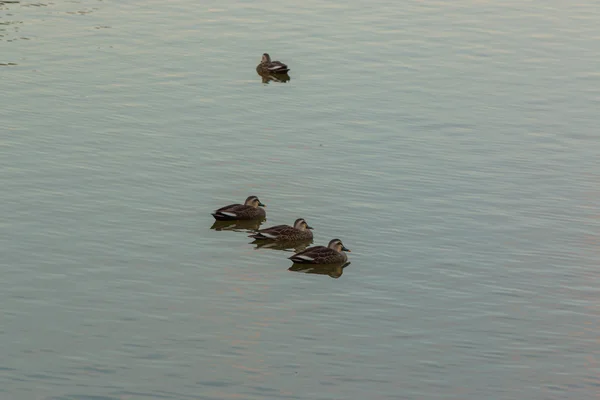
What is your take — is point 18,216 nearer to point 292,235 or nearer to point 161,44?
point 292,235

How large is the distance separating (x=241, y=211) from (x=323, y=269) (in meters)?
3.25

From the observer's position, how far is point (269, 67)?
132 ft

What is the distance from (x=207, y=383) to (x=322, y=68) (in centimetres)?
2325

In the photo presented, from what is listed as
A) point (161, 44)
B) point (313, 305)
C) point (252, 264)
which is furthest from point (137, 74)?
point (313, 305)

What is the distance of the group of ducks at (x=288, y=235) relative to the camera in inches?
1010

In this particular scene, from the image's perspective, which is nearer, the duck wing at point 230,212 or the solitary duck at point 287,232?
the solitary duck at point 287,232

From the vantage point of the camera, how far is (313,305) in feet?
76.2

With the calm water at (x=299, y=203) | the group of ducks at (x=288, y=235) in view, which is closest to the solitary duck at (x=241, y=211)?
the group of ducks at (x=288, y=235)

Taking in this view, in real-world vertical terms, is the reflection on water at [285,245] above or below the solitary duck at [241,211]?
below

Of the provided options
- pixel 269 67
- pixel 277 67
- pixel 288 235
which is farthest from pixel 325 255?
pixel 277 67

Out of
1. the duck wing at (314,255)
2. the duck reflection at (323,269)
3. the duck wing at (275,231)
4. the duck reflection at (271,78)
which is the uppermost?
the duck reflection at (271,78)

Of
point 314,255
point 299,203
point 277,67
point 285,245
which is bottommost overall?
point 314,255

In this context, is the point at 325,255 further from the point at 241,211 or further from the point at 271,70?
the point at 271,70

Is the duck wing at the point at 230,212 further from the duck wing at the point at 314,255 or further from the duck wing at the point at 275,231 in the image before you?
the duck wing at the point at 314,255
